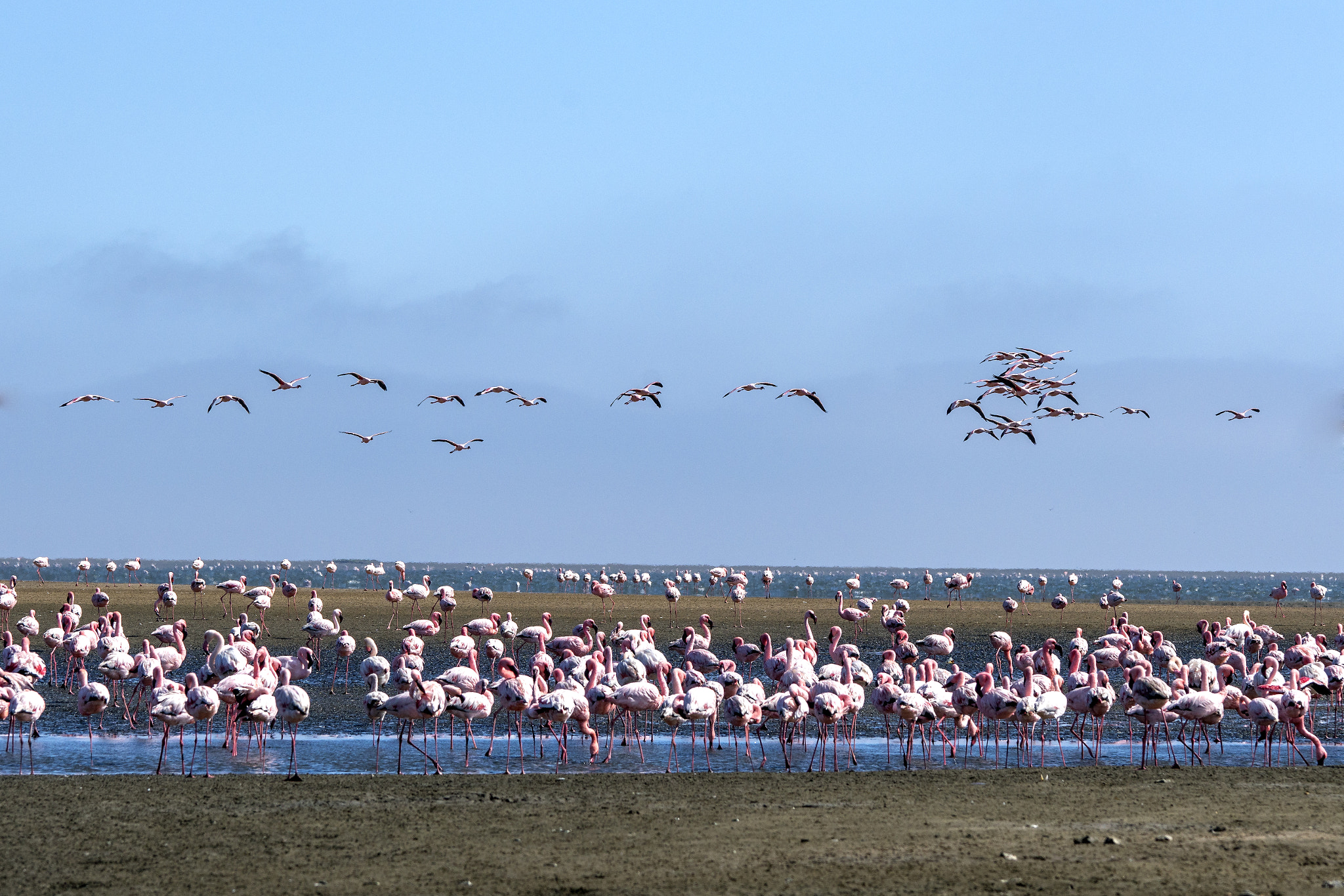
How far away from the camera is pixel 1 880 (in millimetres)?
10594

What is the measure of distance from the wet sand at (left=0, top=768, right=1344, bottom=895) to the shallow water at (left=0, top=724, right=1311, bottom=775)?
111 cm

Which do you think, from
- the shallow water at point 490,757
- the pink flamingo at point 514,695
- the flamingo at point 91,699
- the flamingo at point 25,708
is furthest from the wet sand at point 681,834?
the flamingo at point 91,699

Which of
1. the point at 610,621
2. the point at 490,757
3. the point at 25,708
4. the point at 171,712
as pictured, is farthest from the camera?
the point at 610,621

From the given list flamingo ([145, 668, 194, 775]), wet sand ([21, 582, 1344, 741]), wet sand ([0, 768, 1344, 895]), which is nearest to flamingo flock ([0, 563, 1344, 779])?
flamingo ([145, 668, 194, 775])

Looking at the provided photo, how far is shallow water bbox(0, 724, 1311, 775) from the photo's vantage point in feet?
54.2

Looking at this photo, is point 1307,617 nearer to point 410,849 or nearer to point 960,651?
point 960,651

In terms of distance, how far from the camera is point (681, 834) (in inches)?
487

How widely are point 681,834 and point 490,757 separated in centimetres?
617

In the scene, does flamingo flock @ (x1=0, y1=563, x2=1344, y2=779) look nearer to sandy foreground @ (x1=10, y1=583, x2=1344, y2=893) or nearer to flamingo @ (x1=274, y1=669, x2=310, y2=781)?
flamingo @ (x1=274, y1=669, x2=310, y2=781)

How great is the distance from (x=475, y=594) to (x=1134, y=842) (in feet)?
109

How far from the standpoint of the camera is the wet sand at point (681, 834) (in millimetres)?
10539

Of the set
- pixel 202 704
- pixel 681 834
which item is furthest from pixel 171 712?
pixel 681 834

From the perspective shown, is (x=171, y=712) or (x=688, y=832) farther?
(x=171, y=712)

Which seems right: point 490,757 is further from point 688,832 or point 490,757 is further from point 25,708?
point 688,832
